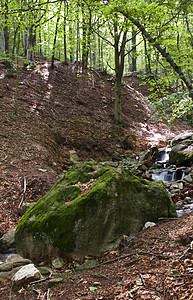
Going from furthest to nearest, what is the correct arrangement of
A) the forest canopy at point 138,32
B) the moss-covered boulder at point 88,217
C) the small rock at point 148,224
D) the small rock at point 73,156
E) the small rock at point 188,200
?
the small rock at point 73,156
the small rock at point 188,200
the forest canopy at point 138,32
the small rock at point 148,224
the moss-covered boulder at point 88,217

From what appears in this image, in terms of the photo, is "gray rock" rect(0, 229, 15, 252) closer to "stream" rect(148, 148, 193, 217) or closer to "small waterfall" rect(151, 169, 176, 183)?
"stream" rect(148, 148, 193, 217)

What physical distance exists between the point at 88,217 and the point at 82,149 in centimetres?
697

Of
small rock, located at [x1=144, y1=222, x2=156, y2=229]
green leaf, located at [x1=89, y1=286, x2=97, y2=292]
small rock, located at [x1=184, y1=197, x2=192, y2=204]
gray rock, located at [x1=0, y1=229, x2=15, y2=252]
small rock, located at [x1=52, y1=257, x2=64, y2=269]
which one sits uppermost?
green leaf, located at [x1=89, y1=286, x2=97, y2=292]

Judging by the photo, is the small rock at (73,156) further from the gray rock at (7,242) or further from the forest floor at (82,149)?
the gray rock at (7,242)

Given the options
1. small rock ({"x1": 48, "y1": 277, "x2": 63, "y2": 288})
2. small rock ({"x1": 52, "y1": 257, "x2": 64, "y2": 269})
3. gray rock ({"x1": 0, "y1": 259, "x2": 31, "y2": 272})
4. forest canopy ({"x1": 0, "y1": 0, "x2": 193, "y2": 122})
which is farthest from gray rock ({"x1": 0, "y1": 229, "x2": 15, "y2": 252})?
forest canopy ({"x1": 0, "y1": 0, "x2": 193, "y2": 122})

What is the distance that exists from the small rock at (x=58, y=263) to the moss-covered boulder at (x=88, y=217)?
0.30ft

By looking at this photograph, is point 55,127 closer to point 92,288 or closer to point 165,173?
point 165,173

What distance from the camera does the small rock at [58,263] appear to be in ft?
11.3

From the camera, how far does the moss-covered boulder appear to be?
144 inches

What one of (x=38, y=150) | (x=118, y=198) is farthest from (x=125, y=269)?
(x=38, y=150)

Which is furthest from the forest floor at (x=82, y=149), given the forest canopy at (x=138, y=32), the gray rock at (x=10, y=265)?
the forest canopy at (x=138, y=32)

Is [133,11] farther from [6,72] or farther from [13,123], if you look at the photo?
[6,72]

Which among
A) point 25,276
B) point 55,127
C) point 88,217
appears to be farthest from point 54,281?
point 55,127

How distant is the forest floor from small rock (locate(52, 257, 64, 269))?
217mm
